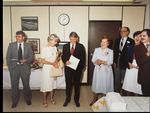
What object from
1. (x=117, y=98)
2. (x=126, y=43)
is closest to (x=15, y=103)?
(x=117, y=98)

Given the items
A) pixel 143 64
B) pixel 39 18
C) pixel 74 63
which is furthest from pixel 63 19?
pixel 143 64

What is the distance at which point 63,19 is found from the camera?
5.04 metres

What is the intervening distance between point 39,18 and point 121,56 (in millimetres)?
2402

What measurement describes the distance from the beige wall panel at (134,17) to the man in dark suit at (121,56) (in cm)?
114

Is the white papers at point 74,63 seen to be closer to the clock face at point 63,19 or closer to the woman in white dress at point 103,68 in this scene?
the woman in white dress at point 103,68

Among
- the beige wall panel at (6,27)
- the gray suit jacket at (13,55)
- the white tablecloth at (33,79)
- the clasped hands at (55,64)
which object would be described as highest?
the beige wall panel at (6,27)

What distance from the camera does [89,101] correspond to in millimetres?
3920

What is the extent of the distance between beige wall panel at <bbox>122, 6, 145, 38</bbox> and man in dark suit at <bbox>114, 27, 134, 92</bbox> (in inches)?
45.0

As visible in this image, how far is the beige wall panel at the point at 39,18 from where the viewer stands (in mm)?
5020

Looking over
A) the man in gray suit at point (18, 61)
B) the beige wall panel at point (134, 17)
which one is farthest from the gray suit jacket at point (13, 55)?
the beige wall panel at point (134, 17)

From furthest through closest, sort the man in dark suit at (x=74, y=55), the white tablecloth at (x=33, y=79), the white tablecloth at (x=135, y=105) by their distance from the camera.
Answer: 1. the white tablecloth at (x=33, y=79)
2. the man in dark suit at (x=74, y=55)
3. the white tablecloth at (x=135, y=105)

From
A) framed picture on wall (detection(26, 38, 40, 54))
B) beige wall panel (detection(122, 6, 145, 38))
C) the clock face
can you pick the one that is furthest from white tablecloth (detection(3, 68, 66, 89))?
beige wall panel (detection(122, 6, 145, 38))

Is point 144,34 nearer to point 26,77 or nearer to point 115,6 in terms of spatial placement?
point 26,77

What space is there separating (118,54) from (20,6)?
2794 mm
